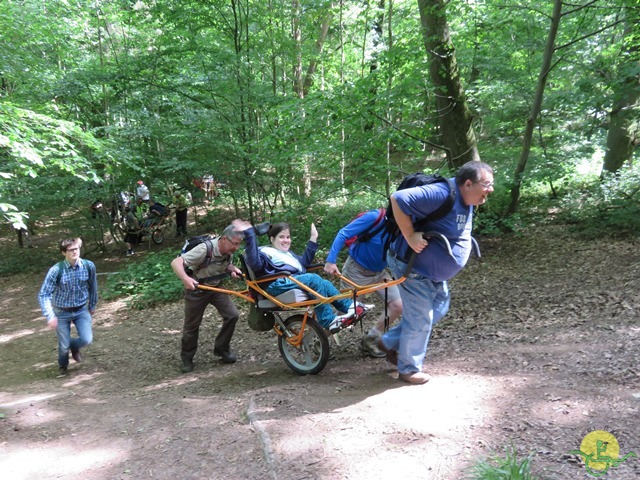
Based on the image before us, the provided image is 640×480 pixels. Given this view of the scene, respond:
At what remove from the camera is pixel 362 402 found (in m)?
3.25

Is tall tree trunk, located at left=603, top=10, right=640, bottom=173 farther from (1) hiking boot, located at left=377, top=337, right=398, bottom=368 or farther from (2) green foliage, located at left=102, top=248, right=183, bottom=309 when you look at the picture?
(2) green foliage, located at left=102, top=248, right=183, bottom=309

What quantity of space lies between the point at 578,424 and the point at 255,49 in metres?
9.17

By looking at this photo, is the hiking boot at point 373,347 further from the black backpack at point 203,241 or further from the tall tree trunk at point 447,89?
the tall tree trunk at point 447,89

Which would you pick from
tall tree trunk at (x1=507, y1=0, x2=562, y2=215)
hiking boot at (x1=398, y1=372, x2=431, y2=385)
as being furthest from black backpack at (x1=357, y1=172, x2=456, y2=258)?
tall tree trunk at (x1=507, y1=0, x2=562, y2=215)

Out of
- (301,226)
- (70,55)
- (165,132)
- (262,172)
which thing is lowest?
(301,226)

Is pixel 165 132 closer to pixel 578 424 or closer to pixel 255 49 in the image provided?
pixel 255 49

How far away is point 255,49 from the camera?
9297mm

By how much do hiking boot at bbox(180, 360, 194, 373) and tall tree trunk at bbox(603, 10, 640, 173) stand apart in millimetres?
7840

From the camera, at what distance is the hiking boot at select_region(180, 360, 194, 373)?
517 centimetres

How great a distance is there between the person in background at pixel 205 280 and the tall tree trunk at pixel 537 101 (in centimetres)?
594

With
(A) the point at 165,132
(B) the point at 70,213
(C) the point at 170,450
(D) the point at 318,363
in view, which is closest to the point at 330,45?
(A) the point at 165,132

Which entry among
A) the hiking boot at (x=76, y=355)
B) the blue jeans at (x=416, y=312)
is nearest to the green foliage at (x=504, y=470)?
the blue jeans at (x=416, y=312)

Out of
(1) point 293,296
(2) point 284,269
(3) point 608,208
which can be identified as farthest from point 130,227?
(3) point 608,208

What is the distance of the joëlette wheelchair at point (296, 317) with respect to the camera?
3881 mm
